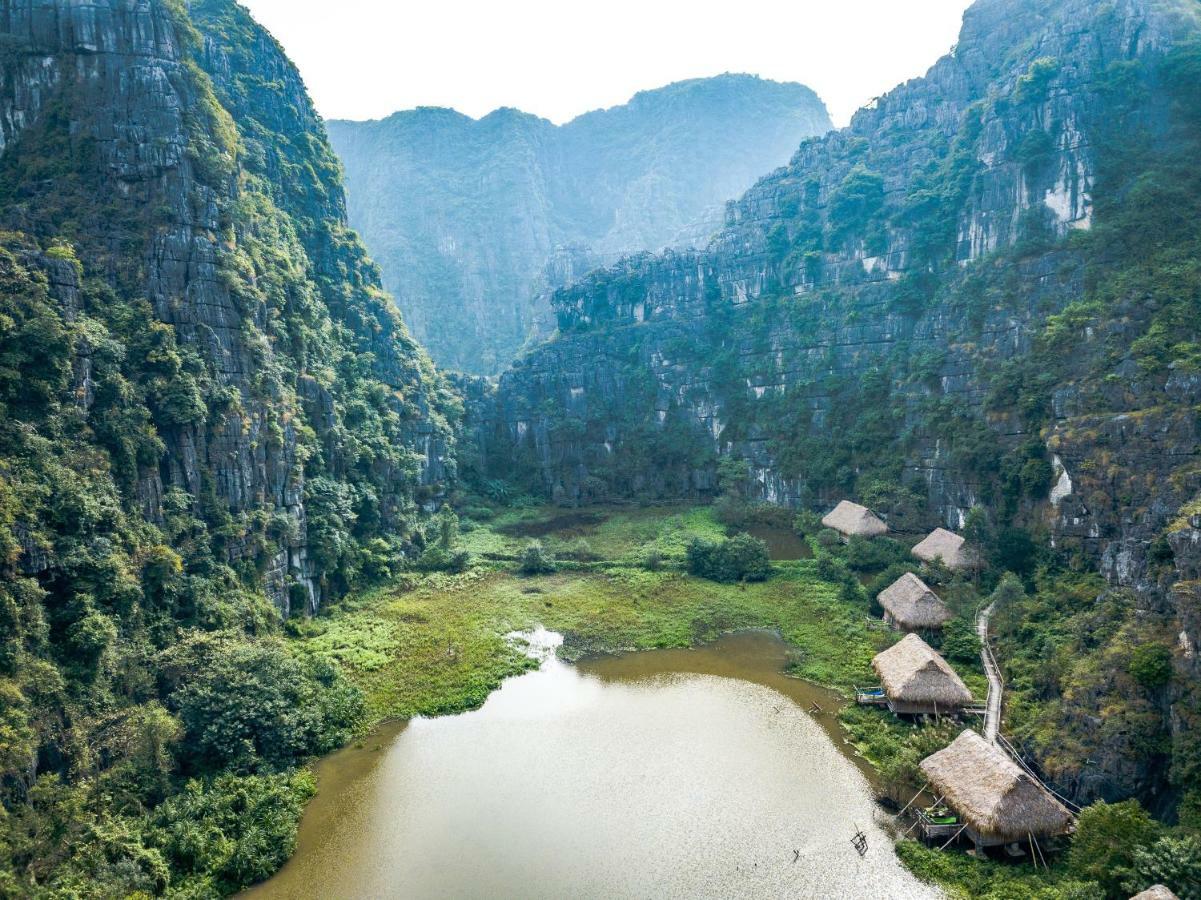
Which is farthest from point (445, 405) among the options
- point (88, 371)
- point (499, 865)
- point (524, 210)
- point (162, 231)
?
point (524, 210)

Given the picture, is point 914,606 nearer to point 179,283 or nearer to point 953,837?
point 953,837

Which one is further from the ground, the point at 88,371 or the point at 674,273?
the point at 674,273

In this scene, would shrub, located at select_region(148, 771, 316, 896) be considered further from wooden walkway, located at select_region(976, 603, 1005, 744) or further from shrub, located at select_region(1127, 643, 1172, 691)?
shrub, located at select_region(1127, 643, 1172, 691)

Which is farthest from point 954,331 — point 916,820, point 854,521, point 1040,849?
point 1040,849

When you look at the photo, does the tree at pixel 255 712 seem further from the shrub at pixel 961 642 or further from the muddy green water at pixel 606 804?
the shrub at pixel 961 642

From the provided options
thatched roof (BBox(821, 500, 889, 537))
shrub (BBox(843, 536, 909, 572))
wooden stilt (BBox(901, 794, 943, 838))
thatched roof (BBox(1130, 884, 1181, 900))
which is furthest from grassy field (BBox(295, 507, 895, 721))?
thatched roof (BBox(1130, 884, 1181, 900))

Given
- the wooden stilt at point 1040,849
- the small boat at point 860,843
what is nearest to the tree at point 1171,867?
the wooden stilt at point 1040,849

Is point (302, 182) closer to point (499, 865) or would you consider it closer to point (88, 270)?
point (88, 270)
